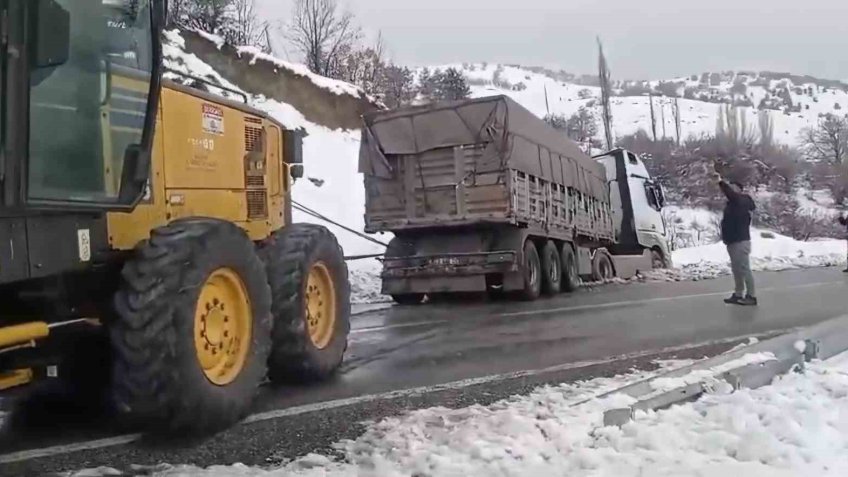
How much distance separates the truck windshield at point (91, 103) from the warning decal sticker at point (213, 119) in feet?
3.55

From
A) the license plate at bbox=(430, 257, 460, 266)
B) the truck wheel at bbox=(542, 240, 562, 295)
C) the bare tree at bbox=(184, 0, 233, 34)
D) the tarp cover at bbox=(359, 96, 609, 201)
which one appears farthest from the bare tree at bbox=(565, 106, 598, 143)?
the license plate at bbox=(430, 257, 460, 266)

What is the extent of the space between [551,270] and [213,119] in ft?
36.2

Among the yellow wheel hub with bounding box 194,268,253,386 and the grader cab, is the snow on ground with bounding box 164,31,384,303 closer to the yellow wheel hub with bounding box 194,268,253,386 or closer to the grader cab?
the grader cab

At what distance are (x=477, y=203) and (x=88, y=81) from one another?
1020 cm

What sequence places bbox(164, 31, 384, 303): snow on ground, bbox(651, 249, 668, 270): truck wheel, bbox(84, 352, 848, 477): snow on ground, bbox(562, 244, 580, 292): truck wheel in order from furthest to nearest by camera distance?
bbox(651, 249, 668, 270): truck wheel → bbox(164, 31, 384, 303): snow on ground → bbox(562, 244, 580, 292): truck wheel → bbox(84, 352, 848, 477): snow on ground

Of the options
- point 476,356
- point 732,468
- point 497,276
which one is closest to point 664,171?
point 497,276

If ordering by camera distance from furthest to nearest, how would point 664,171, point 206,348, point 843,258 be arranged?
1. point 664,171
2. point 843,258
3. point 206,348

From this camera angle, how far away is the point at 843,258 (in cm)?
2994

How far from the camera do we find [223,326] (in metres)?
5.35

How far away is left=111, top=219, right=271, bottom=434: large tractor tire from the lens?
465 centimetres

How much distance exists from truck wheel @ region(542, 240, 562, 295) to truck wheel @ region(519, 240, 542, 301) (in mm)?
221

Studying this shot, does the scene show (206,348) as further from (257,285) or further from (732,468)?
(732,468)

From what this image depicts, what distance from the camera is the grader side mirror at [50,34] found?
159 inches

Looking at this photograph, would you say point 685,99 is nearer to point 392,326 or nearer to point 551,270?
point 551,270
